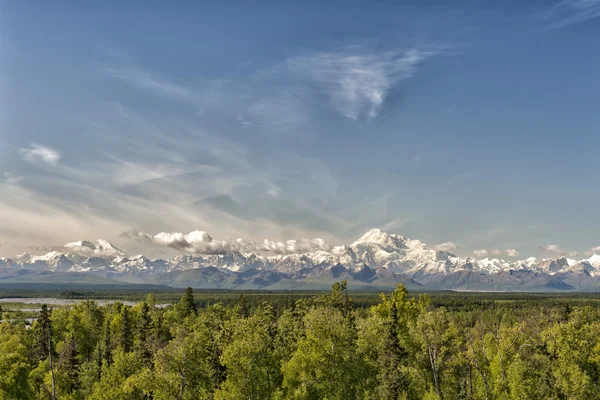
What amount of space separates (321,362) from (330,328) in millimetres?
4802

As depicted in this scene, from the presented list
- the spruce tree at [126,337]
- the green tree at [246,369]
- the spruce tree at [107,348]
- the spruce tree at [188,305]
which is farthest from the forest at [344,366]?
the spruce tree at [188,305]

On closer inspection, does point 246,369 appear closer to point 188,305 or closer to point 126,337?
point 126,337

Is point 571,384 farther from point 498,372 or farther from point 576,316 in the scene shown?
point 498,372

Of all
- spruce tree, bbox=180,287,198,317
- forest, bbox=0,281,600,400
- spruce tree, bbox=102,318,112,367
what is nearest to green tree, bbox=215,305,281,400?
forest, bbox=0,281,600,400

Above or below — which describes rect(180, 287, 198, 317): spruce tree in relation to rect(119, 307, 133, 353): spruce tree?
above

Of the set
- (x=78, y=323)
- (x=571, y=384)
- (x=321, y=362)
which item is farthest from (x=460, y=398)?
(x=78, y=323)

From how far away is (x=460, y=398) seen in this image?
244 feet

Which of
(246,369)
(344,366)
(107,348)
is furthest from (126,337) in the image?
(344,366)

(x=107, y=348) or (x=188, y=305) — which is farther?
(x=188, y=305)

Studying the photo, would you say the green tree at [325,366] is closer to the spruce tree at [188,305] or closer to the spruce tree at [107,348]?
the spruce tree at [107,348]

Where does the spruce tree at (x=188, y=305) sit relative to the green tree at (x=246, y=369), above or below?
above

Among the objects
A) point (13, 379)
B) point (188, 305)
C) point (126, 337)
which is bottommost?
point (13, 379)

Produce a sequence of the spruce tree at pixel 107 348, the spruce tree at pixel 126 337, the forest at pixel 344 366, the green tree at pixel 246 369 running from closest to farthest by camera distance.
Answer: the forest at pixel 344 366 < the green tree at pixel 246 369 < the spruce tree at pixel 126 337 < the spruce tree at pixel 107 348

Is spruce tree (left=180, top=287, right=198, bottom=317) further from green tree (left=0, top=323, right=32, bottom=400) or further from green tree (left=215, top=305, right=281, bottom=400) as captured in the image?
green tree (left=215, top=305, right=281, bottom=400)
